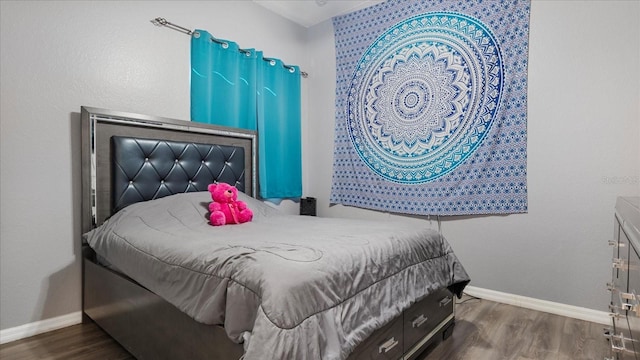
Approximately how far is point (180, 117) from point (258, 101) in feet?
2.53

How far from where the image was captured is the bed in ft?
3.62

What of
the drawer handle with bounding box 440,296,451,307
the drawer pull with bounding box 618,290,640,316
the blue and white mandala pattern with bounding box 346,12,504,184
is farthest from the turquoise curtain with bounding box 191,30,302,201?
the drawer pull with bounding box 618,290,640,316

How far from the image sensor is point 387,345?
1454mm

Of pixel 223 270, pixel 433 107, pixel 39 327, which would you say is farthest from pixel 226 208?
pixel 433 107

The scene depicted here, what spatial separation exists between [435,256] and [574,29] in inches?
72.3

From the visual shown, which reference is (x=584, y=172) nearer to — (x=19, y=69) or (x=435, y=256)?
(x=435, y=256)

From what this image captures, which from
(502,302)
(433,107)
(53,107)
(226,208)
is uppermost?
(433,107)

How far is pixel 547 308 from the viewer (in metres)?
2.39

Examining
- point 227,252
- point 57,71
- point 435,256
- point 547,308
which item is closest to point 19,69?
point 57,71

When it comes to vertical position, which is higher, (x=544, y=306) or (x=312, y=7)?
(x=312, y=7)

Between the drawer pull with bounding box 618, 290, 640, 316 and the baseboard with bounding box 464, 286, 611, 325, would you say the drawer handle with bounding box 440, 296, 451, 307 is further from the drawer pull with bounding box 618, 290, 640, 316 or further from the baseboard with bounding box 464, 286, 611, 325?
the drawer pull with bounding box 618, 290, 640, 316

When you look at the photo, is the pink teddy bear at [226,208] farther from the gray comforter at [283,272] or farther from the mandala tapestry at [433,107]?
the mandala tapestry at [433,107]

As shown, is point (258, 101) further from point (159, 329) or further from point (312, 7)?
point (159, 329)

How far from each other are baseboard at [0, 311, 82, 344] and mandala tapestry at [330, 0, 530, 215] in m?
2.30
